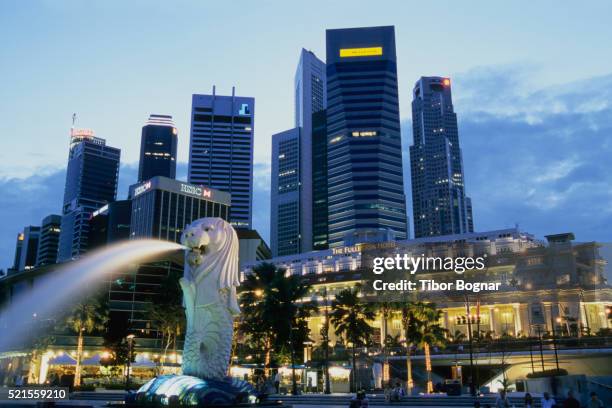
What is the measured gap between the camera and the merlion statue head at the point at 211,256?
937 inches

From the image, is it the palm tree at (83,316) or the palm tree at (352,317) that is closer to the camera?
the palm tree at (83,316)

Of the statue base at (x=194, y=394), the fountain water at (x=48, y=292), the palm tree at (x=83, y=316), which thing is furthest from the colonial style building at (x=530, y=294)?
the statue base at (x=194, y=394)

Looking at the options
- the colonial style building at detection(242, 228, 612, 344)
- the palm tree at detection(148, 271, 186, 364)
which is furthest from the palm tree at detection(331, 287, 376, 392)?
the colonial style building at detection(242, 228, 612, 344)

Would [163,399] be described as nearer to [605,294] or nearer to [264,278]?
[264,278]

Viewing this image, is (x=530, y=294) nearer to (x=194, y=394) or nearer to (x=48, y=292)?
(x=48, y=292)

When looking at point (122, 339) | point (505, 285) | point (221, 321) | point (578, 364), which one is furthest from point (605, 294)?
point (221, 321)

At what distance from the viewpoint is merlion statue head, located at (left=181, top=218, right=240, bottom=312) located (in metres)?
23.8

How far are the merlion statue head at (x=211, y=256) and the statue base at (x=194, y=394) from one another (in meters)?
3.16

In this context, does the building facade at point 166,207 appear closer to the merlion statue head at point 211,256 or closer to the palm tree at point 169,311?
the palm tree at point 169,311

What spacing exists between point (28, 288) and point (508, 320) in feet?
236

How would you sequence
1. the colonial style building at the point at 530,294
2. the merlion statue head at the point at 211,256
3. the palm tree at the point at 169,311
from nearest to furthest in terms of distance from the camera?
1. the merlion statue head at the point at 211,256
2. the palm tree at the point at 169,311
3. the colonial style building at the point at 530,294

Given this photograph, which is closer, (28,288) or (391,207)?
(28,288)

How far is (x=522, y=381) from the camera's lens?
49500 millimetres

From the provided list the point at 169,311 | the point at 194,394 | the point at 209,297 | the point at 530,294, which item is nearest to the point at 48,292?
the point at 169,311
